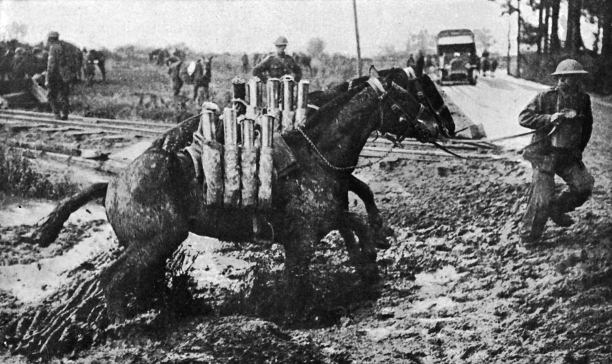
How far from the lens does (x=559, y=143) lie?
4.06 m

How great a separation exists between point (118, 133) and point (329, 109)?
82.7 inches

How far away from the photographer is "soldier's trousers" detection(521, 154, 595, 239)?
13.4ft

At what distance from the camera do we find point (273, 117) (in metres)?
3.97

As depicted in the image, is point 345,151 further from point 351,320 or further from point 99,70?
point 99,70

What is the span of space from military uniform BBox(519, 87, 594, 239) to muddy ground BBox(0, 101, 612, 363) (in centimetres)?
11

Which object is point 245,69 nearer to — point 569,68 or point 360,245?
point 360,245

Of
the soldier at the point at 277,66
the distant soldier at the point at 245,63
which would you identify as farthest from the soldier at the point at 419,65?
the distant soldier at the point at 245,63

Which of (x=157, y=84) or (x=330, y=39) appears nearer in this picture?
(x=330, y=39)

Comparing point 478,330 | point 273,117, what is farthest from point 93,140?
point 478,330

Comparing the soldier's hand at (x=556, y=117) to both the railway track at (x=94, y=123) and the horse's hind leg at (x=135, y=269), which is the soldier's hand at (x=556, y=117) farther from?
the railway track at (x=94, y=123)

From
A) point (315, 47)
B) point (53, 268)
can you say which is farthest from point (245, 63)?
point (53, 268)

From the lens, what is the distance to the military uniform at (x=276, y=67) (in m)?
4.72

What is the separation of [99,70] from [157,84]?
52cm

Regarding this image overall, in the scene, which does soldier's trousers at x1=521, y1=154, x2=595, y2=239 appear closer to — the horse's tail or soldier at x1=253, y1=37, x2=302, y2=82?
soldier at x1=253, y1=37, x2=302, y2=82
